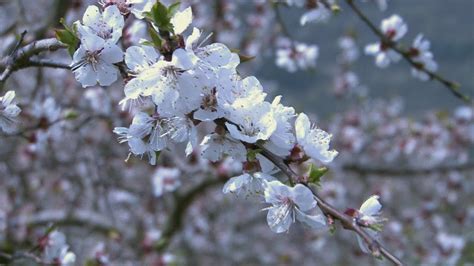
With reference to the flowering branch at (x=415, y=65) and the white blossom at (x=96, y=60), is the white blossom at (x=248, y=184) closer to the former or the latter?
the white blossom at (x=96, y=60)

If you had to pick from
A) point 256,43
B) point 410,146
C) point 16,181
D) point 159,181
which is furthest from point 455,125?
point 16,181

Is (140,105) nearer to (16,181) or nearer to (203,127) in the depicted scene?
(16,181)

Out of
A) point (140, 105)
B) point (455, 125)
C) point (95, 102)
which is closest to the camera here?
point (140, 105)

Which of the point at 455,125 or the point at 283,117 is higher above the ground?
the point at 283,117

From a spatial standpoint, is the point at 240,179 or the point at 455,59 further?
the point at 455,59

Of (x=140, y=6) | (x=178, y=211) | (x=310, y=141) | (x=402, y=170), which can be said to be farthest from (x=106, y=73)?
(x=402, y=170)

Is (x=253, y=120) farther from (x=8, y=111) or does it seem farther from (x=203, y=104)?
(x=8, y=111)

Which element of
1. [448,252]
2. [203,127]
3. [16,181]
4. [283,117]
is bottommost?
[16,181]
